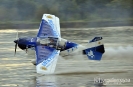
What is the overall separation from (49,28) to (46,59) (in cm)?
396

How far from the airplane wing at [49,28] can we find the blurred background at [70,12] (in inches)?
453

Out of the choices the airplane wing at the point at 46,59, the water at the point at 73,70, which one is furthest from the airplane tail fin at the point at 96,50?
the airplane wing at the point at 46,59

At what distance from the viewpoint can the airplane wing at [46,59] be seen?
16.3 meters

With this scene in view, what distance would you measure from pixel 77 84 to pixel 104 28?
16750 millimetres

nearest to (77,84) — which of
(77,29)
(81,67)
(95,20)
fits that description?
(81,67)

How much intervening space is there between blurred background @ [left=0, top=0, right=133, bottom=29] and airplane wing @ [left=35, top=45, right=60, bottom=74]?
580 inches

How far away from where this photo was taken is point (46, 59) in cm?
1725

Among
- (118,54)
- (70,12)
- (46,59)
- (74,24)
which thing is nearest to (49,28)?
(118,54)

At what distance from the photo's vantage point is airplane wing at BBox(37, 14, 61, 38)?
67.5 ft

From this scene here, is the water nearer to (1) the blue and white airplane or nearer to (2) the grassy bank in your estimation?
(1) the blue and white airplane

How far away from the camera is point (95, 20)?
117 feet

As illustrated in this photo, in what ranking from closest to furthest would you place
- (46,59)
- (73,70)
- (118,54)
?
(46,59)
(73,70)
(118,54)

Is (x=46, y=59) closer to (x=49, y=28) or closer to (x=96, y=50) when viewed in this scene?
(x=96, y=50)

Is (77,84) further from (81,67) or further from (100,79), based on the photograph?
(81,67)
